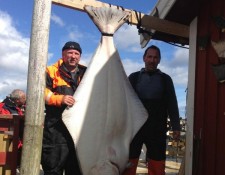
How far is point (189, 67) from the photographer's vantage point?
171 inches

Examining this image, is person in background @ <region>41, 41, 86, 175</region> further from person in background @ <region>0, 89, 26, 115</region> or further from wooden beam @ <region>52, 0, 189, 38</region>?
person in background @ <region>0, 89, 26, 115</region>

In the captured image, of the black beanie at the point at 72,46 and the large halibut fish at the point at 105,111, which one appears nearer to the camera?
the large halibut fish at the point at 105,111

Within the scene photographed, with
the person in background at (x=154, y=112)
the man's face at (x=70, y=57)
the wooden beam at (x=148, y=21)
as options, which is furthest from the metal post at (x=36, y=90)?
the person in background at (x=154, y=112)

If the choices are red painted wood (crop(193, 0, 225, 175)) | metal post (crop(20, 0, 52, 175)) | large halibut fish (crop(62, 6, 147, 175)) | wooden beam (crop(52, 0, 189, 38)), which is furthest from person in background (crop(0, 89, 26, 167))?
red painted wood (crop(193, 0, 225, 175))

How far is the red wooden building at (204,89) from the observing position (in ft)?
11.9

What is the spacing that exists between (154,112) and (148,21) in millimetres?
984

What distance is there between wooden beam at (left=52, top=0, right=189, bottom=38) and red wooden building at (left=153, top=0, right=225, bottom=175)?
13 cm

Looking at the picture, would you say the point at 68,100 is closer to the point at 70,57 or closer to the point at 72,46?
the point at 70,57

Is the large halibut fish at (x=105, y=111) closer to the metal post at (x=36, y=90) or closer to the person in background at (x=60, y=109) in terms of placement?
the person in background at (x=60, y=109)

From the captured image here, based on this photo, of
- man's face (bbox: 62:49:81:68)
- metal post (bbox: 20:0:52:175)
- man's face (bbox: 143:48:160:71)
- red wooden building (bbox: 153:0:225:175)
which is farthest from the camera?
man's face (bbox: 143:48:160:71)

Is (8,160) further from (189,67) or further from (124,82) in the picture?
(189,67)

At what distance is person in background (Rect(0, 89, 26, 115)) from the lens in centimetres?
A: 493

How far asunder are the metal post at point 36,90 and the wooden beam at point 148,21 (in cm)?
62

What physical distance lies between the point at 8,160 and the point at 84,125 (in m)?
0.71
